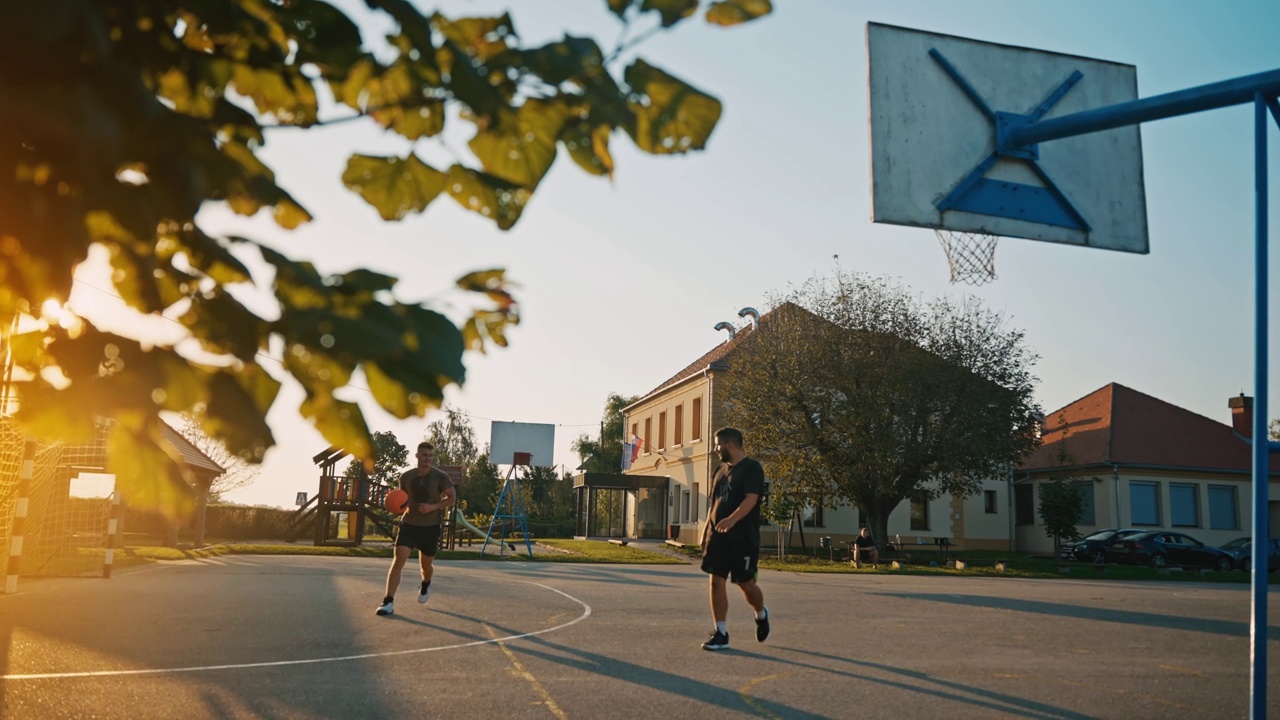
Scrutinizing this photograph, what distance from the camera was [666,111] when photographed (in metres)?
1.67

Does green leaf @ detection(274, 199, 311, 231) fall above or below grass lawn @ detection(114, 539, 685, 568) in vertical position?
above

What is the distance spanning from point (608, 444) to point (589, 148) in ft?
246

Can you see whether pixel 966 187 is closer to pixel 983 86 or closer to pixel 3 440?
pixel 983 86

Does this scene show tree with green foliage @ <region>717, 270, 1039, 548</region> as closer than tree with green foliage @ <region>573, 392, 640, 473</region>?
Yes

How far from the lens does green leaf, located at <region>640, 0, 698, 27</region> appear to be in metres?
1.58

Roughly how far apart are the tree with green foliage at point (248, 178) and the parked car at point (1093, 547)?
1365 inches

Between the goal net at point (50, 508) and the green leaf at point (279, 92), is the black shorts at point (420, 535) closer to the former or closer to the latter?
the goal net at point (50, 508)

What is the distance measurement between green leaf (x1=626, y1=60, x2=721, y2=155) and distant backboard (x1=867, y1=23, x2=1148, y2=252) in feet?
18.0

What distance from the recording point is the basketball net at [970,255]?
7.69m

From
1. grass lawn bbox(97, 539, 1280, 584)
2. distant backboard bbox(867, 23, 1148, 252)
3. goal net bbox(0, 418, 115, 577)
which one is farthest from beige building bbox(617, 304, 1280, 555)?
distant backboard bbox(867, 23, 1148, 252)

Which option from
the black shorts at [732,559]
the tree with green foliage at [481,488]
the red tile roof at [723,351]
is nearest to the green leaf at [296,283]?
the black shorts at [732,559]

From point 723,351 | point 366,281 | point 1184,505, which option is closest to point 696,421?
point 723,351

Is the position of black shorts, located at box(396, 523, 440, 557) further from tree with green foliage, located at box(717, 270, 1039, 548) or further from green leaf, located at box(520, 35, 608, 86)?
tree with green foliage, located at box(717, 270, 1039, 548)

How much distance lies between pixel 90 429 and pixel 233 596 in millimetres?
11498
